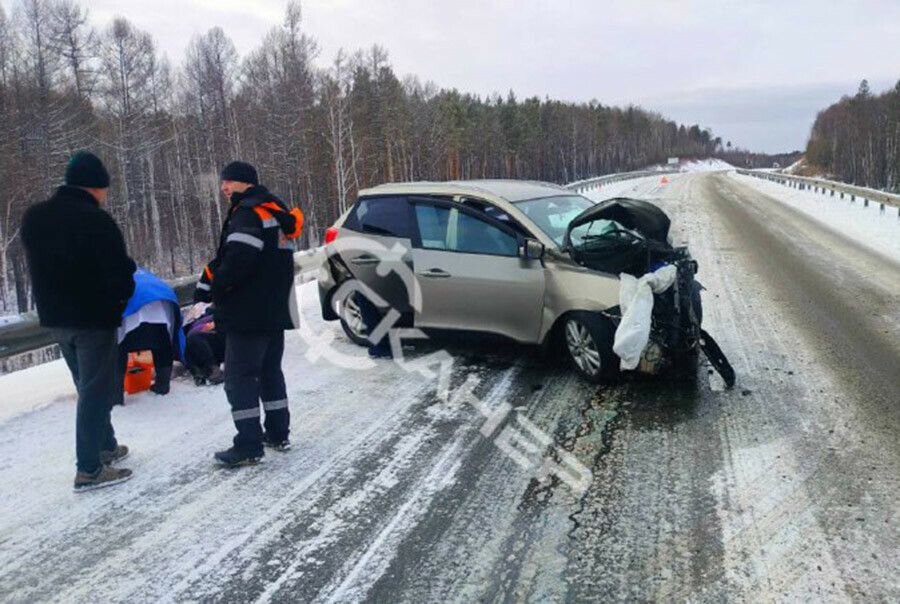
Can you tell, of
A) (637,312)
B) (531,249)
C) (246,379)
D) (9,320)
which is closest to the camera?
(246,379)

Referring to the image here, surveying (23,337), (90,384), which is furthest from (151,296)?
(23,337)

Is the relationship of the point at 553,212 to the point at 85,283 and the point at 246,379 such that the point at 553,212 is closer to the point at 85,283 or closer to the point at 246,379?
the point at 246,379

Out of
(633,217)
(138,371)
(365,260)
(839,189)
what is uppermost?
(839,189)

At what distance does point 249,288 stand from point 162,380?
209 cm

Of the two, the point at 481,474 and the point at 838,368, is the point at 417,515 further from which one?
the point at 838,368

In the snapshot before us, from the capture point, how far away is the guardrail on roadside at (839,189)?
20462 mm

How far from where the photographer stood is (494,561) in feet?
10.5

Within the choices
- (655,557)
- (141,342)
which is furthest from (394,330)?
(655,557)

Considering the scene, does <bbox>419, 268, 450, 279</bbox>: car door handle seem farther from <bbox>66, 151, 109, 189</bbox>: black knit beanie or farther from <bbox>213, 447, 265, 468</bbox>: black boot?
<bbox>66, 151, 109, 189</bbox>: black knit beanie

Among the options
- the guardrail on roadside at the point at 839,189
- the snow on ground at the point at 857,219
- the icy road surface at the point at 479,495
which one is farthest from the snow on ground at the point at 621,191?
the icy road surface at the point at 479,495

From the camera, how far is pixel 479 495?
3863mm

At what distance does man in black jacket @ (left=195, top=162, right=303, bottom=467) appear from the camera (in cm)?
412

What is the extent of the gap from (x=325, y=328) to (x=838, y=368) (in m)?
5.65

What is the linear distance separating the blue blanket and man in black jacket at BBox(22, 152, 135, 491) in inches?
46.8
